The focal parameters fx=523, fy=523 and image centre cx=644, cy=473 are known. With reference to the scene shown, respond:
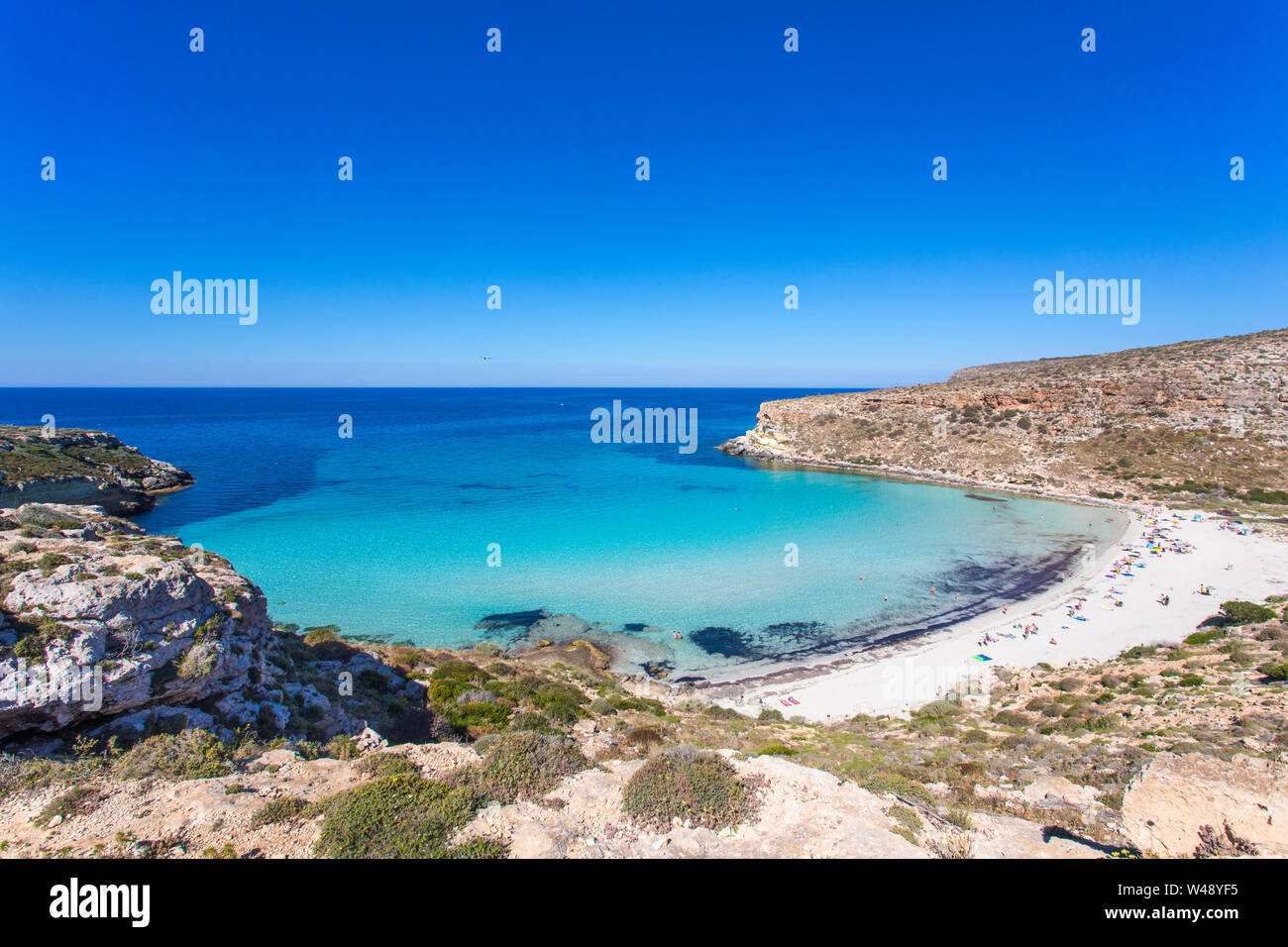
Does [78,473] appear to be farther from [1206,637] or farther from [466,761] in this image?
[1206,637]

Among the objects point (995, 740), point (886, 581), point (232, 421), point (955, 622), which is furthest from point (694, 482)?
point (232, 421)

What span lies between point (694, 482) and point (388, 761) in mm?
53103

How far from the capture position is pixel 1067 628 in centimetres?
2241

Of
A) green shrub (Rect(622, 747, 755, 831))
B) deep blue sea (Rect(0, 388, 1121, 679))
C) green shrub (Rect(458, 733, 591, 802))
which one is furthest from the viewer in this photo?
deep blue sea (Rect(0, 388, 1121, 679))

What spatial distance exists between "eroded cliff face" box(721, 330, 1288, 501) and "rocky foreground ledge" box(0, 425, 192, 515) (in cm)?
7031

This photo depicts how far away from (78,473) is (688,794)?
5843 cm

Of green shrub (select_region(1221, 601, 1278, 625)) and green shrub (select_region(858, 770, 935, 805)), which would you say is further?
green shrub (select_region(1221, 601, 1278, 625))

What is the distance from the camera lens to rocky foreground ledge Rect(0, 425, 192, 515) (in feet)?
124

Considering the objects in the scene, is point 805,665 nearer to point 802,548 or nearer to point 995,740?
point 995,740

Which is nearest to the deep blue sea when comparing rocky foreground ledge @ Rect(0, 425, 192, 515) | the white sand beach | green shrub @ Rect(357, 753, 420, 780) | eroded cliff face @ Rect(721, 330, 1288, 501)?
the white sand beach

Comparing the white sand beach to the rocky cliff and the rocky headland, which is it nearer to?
the rocky headland

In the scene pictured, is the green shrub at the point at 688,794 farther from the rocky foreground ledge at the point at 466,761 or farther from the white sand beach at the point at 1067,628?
the white sand beach at the point at 1067,628

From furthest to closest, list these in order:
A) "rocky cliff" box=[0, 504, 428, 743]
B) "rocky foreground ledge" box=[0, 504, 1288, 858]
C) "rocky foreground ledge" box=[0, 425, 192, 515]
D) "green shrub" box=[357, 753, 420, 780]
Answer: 1. "rocky foreground ledge" box=[0, 425, 192, 515]
2. "green shrub" box=[357, 753, 420, 780]
3. "rocky cliff" box=[0, 504, 428, 743]
4. "rocky foreground ledge" box=[0, 504, 1288, 858]

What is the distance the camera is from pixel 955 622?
2431 cm
